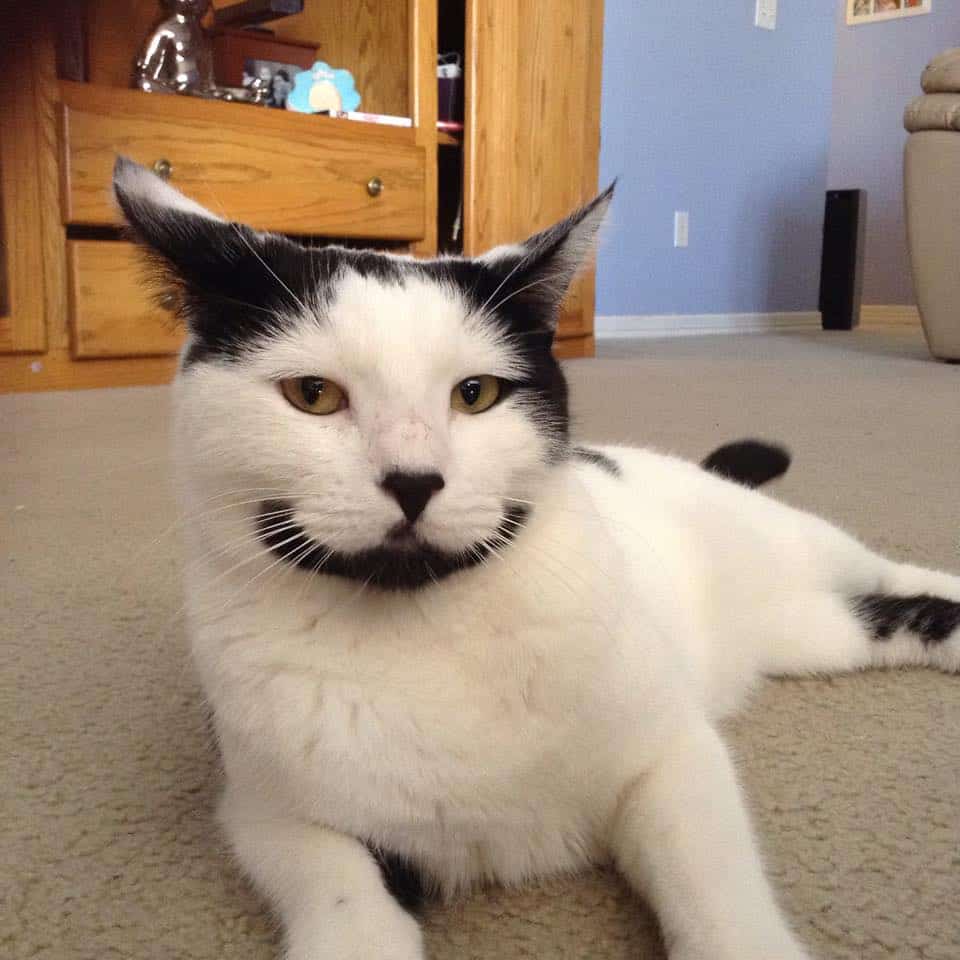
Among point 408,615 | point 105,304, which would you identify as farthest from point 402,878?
point 105,304

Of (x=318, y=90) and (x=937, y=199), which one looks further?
(x=937, y=199)

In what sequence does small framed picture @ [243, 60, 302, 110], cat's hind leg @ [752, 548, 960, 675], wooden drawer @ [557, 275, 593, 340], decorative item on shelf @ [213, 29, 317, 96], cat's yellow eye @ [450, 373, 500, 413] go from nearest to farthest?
cat's yellow eye @ [450, 373, 500, 413] < cat's hind leg @ [752, 548, 960, 675] < small framed picture @ [243, 60, 302, 110] < decorative item on shelf @ [213, 29, 317, 96] < wooden drawer @ [557, 275, 593, 340]

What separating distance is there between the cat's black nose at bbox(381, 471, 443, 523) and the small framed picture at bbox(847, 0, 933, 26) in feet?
19.3

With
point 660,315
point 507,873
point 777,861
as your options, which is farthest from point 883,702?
point 660,315

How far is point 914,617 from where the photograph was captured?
3.17ft

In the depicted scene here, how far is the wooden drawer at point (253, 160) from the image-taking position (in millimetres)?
2506

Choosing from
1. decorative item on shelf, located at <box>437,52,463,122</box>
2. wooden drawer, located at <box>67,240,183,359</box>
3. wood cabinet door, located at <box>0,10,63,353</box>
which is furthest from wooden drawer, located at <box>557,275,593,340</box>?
wood cabinet door, located at <box>0,10,63,353</box>

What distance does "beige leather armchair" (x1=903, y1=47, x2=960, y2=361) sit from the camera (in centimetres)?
329

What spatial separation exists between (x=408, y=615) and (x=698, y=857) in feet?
0.72

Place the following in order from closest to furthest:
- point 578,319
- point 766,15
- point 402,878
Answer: point 402,878
point 578,319
point 766,15

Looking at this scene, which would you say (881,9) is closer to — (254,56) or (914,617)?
(254,56)

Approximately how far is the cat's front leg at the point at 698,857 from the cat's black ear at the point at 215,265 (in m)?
0.38

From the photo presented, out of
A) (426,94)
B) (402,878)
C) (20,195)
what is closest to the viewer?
(402,878)

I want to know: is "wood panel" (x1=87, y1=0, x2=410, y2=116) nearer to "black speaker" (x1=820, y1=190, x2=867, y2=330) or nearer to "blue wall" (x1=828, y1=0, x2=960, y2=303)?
"black speaker" (x1=820, y1=190, x2=867, y2=330)
